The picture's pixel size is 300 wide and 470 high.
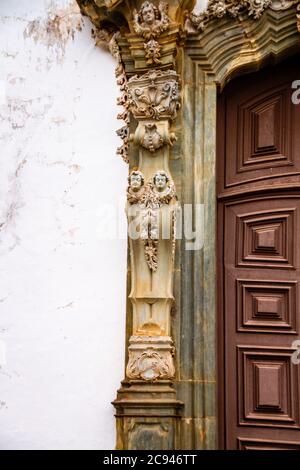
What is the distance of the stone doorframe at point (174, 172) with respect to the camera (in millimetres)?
5352

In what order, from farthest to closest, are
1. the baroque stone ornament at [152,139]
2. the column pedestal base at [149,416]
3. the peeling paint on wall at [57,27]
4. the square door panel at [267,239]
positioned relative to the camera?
the peeling paint on wall at [57,27] < the square door panel at [267,239] < the baroque stone ornament at [152,139] < the column pedestal base at [149,416]

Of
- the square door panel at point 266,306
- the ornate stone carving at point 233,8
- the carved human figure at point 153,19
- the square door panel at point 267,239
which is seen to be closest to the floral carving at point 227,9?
the ornate stone carving at point 233,8

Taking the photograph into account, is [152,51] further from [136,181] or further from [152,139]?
[136,181]

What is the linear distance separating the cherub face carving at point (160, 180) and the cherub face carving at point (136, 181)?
8cm

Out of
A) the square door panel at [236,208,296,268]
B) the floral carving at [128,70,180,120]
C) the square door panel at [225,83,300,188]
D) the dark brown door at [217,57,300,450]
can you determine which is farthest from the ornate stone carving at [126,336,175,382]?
the floral carving at [128,70,180,120]

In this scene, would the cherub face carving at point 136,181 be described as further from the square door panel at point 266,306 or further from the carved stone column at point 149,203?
the square door panel at point 266,306

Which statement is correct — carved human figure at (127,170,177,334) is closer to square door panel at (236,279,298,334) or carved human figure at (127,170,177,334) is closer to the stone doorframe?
the stone doorframe

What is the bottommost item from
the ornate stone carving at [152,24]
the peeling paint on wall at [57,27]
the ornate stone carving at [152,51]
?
the ornate stone carving at [152,51]

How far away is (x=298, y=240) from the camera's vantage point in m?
5.66

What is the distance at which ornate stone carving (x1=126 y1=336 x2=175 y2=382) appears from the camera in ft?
17.5

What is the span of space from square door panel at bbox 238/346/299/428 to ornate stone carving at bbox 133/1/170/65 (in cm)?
186

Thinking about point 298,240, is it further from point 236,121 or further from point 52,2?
point 52,2

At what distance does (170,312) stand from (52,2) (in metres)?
2.23

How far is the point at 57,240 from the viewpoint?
580 centimetres
